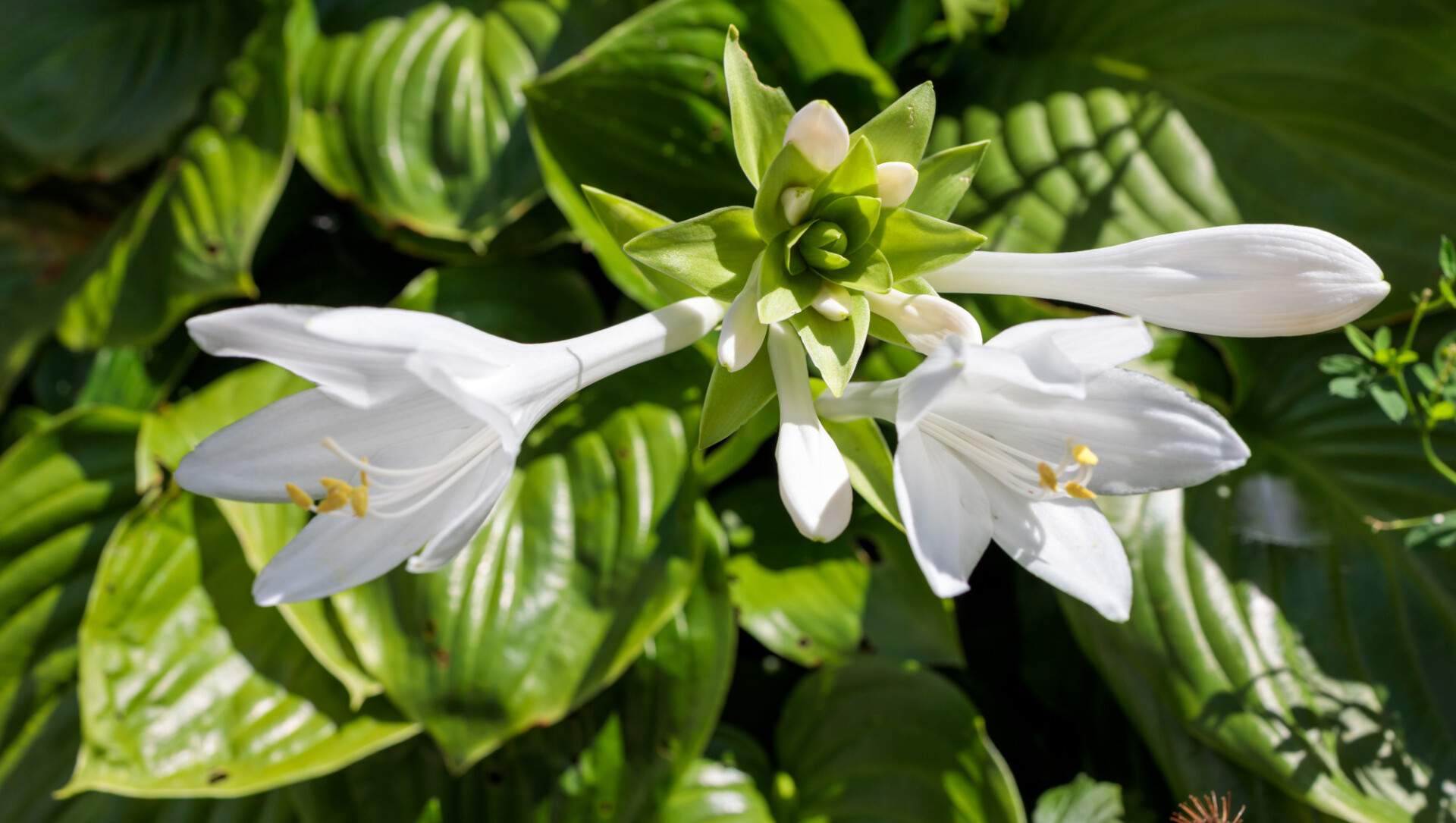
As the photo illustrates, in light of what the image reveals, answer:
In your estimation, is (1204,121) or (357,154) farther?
(357,154)

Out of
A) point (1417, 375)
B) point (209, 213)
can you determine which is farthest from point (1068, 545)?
point (209, 213)

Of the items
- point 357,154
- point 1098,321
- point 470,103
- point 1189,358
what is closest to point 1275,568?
point 1189,358

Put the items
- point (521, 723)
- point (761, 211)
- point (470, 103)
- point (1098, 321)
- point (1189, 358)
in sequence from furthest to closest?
point (470, 103) → point (1189, 358) → point (521, 723) → point (761, 211) → point (1098, 321)

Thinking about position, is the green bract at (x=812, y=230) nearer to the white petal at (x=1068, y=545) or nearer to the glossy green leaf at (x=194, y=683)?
the white petal at (x=1068, y=545)

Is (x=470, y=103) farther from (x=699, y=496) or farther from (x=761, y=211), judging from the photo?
(x=761, y=211)

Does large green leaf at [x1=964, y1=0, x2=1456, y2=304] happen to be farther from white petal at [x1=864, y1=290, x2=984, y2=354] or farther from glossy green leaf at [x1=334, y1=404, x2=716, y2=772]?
glossy green leaf at [x1=334, y1=404, x2=716, y2=772]

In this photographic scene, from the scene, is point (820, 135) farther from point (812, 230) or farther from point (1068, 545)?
point (1068, 545)
